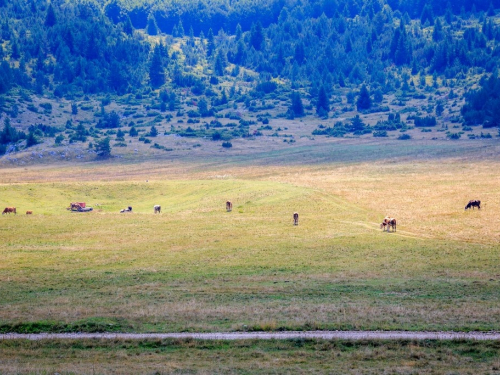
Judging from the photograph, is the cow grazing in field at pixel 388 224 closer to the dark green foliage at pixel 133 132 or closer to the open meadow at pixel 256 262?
the open meadow at pixel 256 262

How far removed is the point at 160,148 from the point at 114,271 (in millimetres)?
94136

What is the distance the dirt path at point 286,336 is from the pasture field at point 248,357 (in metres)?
0.49

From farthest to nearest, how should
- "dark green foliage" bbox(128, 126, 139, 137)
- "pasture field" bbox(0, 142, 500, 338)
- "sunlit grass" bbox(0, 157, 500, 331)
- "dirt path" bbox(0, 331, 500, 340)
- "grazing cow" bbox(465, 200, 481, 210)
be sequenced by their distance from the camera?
"dark green foliage" bbox(128, 126, 139, 137), "grazing cow" bbox(465, 200, 481, 210), "sunlit grass" bbox(0, 157, 500, 331), "pasture field" bbox(0, 142, 500, 338), "dirt path" bbox(0, 331, 500, 340)

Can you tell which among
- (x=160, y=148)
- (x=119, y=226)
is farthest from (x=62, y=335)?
(x=160, y=148)

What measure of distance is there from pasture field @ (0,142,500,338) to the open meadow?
0.12 metres

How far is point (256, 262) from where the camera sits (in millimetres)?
44156

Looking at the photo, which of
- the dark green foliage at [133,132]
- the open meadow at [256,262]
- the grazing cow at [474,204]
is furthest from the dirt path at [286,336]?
the dark green foliage at [133,132]

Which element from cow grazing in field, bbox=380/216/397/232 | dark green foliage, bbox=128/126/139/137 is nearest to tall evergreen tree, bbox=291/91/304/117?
dark green foliage, bbox=128/126/139/137

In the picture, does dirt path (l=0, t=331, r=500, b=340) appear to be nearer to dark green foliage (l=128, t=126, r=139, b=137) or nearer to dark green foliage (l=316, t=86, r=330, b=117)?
dark green foliage (l=128, t=126, r=139, b=137)

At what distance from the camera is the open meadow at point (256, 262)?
2844cm

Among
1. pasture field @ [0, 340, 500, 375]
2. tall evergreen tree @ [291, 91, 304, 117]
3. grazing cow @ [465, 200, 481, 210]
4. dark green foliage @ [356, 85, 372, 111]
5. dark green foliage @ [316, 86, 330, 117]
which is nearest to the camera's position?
pasture field @ [0, 340, 500, 375]

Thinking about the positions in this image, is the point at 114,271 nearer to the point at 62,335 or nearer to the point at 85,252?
the point at 85,252

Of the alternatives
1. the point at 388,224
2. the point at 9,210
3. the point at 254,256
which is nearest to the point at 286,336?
the point at 254,256

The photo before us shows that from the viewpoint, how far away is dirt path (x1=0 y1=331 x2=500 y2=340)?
26.4 metres
